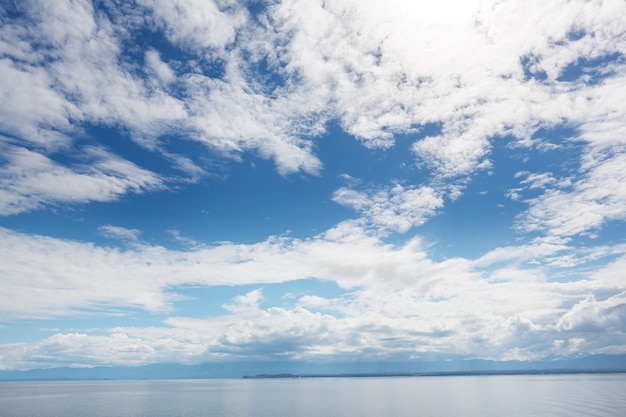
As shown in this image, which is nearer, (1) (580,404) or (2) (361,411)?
(2) (361,411)

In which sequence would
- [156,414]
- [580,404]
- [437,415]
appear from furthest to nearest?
1. [580,404]
2. [156,414]
3. [437,415]

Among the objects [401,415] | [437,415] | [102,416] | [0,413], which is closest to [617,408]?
[437,415]

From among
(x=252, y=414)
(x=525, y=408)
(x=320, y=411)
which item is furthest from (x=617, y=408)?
(x=252, y=414)

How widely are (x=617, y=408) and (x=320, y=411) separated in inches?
4014

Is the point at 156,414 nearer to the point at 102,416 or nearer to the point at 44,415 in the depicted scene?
the point at 102,416

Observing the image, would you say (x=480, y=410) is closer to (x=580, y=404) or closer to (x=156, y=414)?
(x=580, y=404)

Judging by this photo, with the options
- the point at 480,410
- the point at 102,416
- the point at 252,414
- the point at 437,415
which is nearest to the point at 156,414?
the point at 102,416

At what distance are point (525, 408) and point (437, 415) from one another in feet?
135

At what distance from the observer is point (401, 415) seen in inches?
5069

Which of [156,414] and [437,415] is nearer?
[437,415]

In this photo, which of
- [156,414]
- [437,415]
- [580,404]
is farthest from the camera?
[580,404]

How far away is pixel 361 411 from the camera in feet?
465

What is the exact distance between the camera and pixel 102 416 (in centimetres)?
13388

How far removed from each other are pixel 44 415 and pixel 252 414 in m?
68.2
